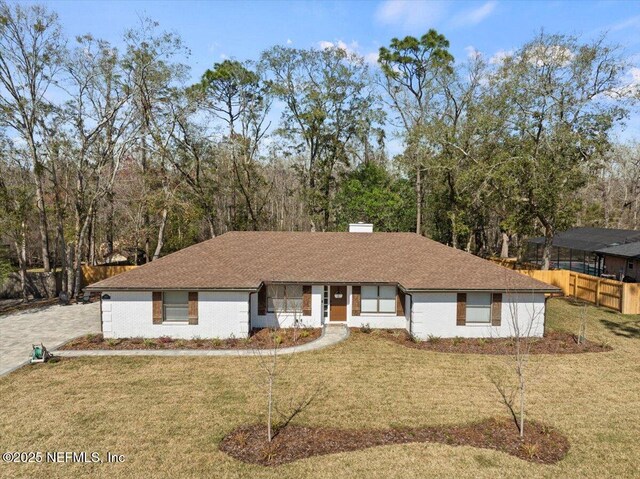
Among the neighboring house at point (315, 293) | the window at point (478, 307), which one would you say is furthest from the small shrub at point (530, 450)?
the window at point (478, 307)

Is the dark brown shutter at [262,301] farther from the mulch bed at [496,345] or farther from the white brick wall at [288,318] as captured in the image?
the mulch bed at [496,345]

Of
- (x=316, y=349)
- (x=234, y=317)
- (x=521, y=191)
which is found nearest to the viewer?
(x=316, y=349)

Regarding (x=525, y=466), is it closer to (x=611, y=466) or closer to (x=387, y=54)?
(x=611, y=466)

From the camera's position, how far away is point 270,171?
213 ft

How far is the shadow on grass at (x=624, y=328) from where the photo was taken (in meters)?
19.6

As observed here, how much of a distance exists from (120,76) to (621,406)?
33.6 metres

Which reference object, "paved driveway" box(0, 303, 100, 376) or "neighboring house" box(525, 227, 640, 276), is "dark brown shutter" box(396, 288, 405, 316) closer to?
"paved driveway" box(0, 303, 100, 376)

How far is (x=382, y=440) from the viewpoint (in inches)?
406

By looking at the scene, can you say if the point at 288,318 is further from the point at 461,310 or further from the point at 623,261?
the point at 623,261

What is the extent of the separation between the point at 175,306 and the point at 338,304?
7.65 meters

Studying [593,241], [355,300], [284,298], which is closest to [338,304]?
[355,300]

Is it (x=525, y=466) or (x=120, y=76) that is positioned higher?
(x=120, y=76)

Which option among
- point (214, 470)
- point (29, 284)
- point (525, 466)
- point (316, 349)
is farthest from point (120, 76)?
point (525, 466)

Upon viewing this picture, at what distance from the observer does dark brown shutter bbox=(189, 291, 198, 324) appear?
18.2 meters
